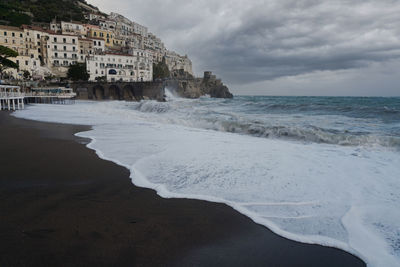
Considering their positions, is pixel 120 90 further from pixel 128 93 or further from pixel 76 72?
pixel 76 72

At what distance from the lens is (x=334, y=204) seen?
343 centimetres

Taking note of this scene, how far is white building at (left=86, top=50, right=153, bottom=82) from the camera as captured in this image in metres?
61.5

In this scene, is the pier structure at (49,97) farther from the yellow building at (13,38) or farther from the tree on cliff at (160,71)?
the tree on cliff at (160,71)

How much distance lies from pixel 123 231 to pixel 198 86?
290 feet

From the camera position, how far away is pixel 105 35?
7744cm

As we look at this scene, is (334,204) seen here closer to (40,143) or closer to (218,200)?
(218,200)

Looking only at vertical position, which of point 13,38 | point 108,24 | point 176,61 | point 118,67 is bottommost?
point 118,67

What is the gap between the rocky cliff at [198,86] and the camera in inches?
3137

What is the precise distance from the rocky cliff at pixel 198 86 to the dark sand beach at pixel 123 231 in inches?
2968

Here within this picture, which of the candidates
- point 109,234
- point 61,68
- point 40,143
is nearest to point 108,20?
point 61,68

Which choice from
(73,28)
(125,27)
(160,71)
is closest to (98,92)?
(73,28)

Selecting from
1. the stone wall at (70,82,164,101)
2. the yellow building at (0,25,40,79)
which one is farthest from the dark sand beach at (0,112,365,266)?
the yellow building at (0,25,40,79)

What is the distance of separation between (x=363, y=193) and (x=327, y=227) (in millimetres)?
1639

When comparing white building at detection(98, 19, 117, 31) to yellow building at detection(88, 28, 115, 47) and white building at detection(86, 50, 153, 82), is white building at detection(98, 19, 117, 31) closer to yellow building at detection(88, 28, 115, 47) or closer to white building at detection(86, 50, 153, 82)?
yellow building at detection(88, 28, 115, 47)
